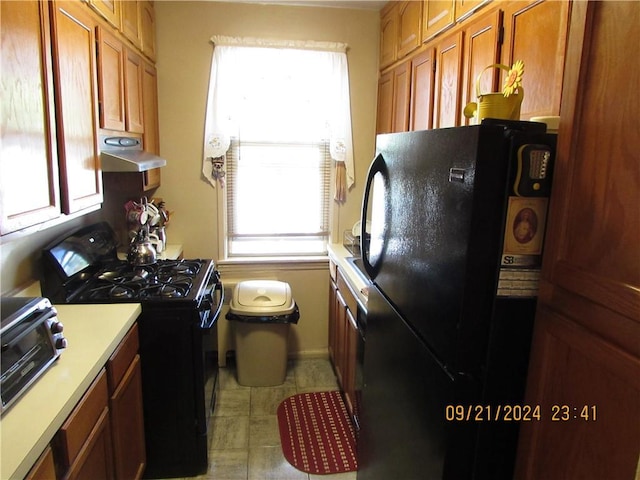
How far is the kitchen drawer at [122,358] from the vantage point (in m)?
1.57

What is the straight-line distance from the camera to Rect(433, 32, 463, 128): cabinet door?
1920mm

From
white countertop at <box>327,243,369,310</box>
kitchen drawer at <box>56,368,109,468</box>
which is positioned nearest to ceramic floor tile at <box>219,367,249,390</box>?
white countertop at <box>327,243,369,310</box>

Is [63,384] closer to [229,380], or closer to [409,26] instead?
[229,380]

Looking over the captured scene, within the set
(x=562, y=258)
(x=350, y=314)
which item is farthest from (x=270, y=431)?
(x=562, y=258)

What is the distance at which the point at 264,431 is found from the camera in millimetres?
2516

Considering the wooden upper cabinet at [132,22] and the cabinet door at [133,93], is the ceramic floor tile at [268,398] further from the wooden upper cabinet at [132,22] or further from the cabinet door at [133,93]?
the wooden upper cabinet at [132,22]

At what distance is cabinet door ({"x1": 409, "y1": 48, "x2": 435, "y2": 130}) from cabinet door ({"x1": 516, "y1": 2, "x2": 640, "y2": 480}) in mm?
1406

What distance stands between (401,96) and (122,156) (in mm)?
1617

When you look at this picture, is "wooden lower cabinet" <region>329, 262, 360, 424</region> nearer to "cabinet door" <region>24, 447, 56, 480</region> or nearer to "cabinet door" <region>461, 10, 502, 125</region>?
"cabinet door" <region>461, 10, 502, 125</region>

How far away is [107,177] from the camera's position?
104 inches

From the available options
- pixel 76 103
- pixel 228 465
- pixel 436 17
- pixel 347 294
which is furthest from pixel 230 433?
pixel 436 17

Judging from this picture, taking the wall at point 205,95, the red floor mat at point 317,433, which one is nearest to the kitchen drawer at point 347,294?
the wall at point 205,95

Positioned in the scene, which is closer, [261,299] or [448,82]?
[448,82]

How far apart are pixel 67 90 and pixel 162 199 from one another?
151cm
